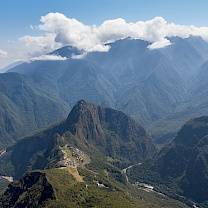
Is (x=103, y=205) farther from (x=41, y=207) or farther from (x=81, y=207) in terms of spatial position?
(x=41, y=207)

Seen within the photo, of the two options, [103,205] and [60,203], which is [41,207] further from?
[103,205]

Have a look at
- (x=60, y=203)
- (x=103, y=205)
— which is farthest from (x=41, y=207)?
(x=103, y=205)

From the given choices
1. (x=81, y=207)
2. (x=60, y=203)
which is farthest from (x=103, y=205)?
(x=60, y=203)

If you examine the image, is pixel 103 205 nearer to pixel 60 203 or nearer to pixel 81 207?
pixel 81 207
